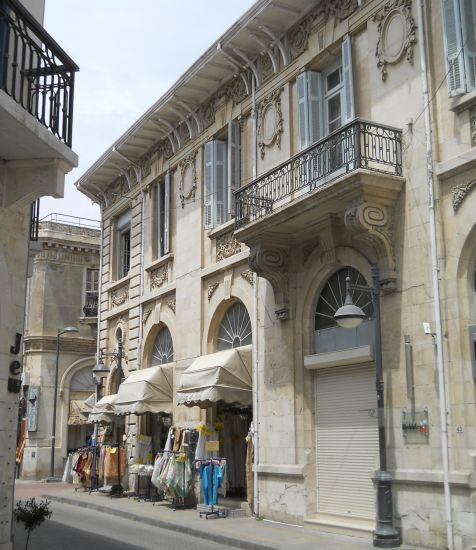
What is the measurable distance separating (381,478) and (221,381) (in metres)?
5.15

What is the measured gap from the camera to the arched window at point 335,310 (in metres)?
13.1

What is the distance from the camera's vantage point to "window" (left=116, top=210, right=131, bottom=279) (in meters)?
24.7

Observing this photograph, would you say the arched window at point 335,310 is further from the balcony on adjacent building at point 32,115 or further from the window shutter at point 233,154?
the balcony on adjacent building at point 32,115

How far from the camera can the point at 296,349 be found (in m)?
14.6

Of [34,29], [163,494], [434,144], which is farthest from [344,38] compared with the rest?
[163,494]

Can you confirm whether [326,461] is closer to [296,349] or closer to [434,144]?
[296,349]

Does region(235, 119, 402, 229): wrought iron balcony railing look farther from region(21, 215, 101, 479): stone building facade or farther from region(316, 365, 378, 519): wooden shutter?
region(21, 215, 101, 479): stone building facade

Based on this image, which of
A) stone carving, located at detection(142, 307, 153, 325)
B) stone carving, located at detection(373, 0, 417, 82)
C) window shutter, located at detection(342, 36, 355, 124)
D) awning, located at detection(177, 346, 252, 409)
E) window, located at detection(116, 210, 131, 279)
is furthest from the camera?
window, located at detection(116, 210, 131, 279)

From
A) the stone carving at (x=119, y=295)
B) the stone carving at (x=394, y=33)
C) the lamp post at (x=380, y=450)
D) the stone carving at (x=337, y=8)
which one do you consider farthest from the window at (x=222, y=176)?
the lamp post at (x=380, y=450)

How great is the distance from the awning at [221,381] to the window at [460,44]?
295 inches

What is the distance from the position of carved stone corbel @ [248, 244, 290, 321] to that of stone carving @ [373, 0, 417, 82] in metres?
3.91

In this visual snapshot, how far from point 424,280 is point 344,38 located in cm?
526

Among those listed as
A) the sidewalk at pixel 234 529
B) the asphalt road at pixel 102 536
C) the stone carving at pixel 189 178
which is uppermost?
the stone carving at pixel 189 178

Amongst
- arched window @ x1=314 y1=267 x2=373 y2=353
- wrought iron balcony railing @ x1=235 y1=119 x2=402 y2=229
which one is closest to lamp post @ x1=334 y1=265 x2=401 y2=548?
arched window @ x1=314 y1=267 x2=373 y2=353
